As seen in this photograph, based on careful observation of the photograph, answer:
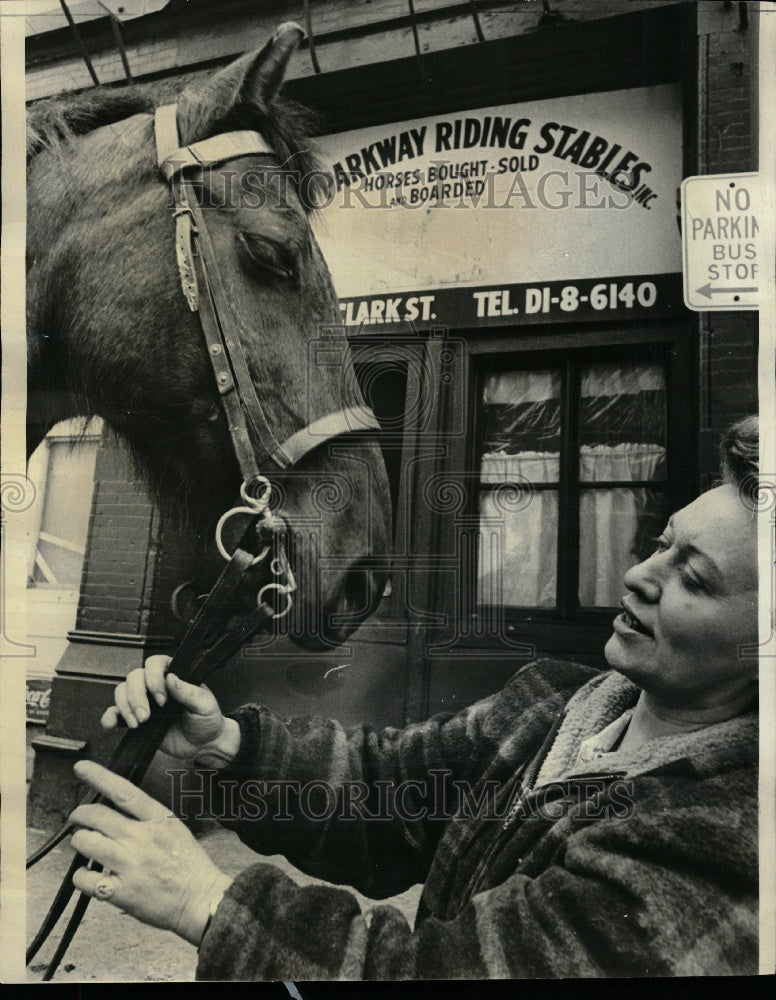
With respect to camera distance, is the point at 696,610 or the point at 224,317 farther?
the point at 224,317

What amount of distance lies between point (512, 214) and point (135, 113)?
1.67m

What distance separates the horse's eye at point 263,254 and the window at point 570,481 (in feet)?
3.14

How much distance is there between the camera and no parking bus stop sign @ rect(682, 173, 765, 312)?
3.46 meters

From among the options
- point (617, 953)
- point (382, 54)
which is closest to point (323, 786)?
point (617, 953)

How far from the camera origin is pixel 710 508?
336 centimetres

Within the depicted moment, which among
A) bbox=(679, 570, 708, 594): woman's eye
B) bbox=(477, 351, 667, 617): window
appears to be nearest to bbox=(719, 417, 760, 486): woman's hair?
bbox=(477, 351, 667, 617): window

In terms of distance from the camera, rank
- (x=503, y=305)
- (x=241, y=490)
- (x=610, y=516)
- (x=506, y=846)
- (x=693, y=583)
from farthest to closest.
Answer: (x=503, y=305), (x=610, y=516), (x=241, y=490), (x=693, y=583), (x=506, y=846)

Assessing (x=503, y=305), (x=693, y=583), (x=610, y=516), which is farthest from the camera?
(x=503, y=305)

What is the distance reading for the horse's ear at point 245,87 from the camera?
353 cm

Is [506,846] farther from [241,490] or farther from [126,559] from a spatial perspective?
[126,559]

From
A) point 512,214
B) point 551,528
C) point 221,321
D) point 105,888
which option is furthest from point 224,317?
point 105,888

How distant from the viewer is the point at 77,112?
364cm

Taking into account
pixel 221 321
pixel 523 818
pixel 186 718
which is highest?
Result: pixel 221 321

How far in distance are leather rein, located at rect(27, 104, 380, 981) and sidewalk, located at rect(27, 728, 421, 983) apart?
40 millimetres
